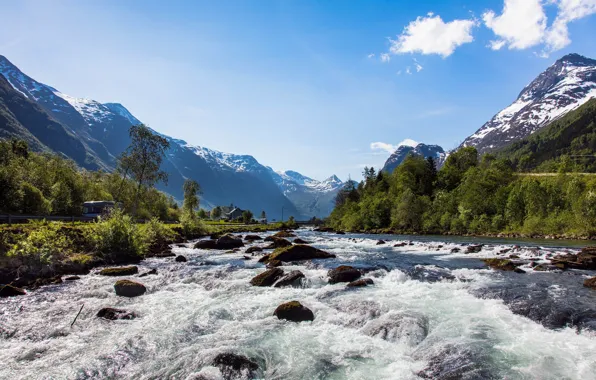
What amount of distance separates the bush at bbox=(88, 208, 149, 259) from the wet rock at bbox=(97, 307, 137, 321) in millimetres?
16734

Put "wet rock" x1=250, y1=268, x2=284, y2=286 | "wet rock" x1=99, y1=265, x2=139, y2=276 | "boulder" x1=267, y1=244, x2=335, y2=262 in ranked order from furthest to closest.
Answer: "boulder" x1=267, y1=244, x2=335, y2=262 → "wet rock" x1=99, y1=265, x2=139, y2=276 → "wet rock" x1=250, y1=268, x2=284, y2=286

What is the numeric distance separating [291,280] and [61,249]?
1916 centimetres

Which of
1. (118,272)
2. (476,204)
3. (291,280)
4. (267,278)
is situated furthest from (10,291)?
(476,204)

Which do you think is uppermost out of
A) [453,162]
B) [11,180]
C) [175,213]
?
[453,162]

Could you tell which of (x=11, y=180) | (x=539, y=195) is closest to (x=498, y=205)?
(x=539, y=195)

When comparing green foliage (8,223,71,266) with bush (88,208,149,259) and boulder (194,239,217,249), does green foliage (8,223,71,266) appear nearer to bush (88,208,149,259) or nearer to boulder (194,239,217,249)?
bush (88,208,149,259)

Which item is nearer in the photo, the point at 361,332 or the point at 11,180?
the point at 361,332

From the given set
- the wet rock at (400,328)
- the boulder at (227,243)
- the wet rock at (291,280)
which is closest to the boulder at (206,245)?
the boulder at (227,243)

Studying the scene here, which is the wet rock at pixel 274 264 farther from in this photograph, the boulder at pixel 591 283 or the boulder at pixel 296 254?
the boulder at pixel 591 283

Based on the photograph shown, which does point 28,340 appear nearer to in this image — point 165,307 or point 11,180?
point 165,307

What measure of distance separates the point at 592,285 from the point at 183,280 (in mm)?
25484

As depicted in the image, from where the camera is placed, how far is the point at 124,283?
1948cm

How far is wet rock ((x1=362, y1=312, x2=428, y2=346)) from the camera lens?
39.9 ft

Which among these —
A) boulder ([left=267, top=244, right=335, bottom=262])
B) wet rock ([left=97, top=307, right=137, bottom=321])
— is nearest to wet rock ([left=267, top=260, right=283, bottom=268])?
boulder ([left=267, top=244, right=335, bottom=262])
